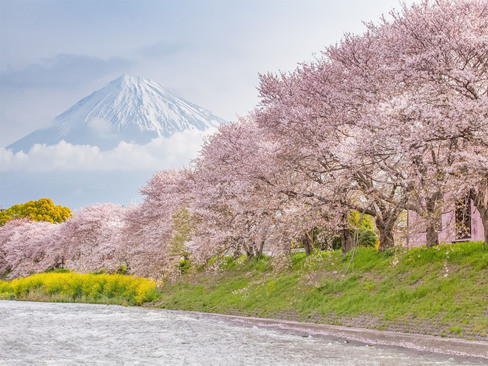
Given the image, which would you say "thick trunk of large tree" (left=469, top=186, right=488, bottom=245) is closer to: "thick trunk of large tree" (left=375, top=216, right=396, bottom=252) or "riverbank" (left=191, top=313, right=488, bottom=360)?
"thick trunk of large tree" (left=375, top=216, right=396, bottom=252)

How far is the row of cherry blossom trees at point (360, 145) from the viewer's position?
56.2 feet

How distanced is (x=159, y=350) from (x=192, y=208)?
71.0 feet

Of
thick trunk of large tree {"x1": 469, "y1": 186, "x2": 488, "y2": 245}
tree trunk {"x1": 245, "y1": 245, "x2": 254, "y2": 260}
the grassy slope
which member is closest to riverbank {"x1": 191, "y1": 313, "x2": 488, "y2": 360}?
the grassy slope

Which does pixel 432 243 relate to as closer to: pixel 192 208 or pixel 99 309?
pixel 192 208

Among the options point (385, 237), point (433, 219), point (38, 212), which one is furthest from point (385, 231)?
point (38, 212)

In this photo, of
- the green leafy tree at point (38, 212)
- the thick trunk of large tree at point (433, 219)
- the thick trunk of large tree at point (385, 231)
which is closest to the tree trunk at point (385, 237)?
the thick trunk of large tree at point (385, 231)

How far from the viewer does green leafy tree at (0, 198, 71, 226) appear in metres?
88.9

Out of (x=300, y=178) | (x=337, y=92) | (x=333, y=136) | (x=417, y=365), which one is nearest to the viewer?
→ (x=417, y=365)

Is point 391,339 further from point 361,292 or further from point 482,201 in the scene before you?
point 482,201

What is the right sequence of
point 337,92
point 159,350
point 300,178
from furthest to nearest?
point 300,178, point 337,92, point 159,350

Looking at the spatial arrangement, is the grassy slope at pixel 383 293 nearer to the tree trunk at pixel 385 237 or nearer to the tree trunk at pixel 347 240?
the tree trunk at pixel 385 237

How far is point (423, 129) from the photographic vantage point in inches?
648

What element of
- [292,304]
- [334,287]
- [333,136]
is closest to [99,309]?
[292,304]

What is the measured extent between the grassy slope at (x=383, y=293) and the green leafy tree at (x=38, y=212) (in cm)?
6431
